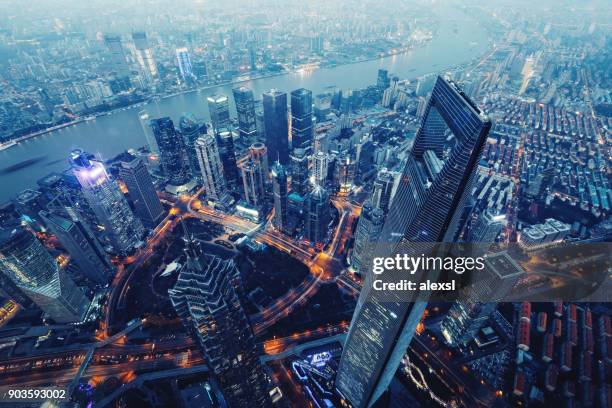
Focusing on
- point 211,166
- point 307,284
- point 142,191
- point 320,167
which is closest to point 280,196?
point 320,167

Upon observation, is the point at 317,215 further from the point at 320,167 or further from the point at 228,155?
the point at 228,155

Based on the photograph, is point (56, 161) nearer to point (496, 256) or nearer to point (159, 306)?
point (159, 306)

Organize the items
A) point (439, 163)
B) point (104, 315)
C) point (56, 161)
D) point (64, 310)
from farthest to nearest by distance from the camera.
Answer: point (56, 161) → point (104, 315) → point (64, 310) → point (439, 163)

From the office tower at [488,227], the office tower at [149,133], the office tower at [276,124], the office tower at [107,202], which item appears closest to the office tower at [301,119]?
the office tower at [276,124]

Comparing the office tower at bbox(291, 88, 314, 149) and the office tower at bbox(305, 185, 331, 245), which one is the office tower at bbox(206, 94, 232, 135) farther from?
the office tower at bbox(305, 185, 331, 245)

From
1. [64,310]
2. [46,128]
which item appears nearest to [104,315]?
[64,310]

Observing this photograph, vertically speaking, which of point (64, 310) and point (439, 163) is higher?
point (439, 163)

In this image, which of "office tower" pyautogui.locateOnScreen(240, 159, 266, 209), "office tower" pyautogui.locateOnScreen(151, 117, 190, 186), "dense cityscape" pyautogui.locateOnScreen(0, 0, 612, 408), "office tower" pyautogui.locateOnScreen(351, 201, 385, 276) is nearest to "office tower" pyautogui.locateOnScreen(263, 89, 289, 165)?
"dense cityscape" pyautogui.locateOnScreen(0, 0, 612, 408)
